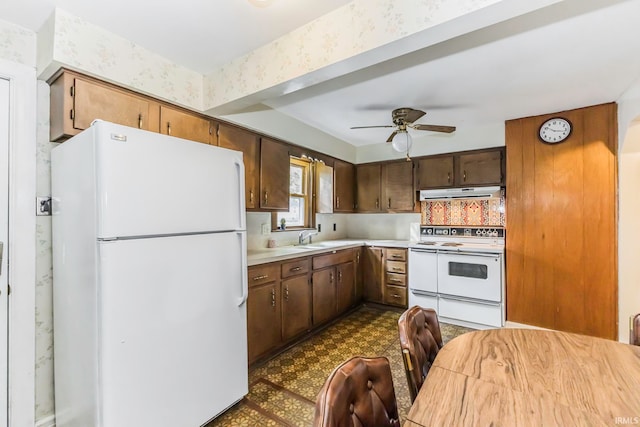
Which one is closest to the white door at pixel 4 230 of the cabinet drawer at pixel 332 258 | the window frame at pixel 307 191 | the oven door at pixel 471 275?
the cabinet drawer at pixel 332 258

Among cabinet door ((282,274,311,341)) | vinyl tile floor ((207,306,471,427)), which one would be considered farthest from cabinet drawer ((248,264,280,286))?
vinyl tile floor ((207,306,471,427))

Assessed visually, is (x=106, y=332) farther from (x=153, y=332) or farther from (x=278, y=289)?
(x=278, y=289)

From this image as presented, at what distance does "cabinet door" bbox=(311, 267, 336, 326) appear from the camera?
3.20 metres

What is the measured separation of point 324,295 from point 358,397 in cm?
248

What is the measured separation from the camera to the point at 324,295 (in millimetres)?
3344

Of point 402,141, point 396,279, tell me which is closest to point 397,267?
point 396,279

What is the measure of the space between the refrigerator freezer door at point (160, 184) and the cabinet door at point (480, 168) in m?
2.96

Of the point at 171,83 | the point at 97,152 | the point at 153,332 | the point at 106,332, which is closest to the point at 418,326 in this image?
the point at 153,332

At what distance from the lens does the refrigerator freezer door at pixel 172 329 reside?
137 centimetres

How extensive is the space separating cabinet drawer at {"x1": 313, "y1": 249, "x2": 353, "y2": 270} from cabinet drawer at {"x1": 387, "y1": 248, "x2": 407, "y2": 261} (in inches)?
21.0

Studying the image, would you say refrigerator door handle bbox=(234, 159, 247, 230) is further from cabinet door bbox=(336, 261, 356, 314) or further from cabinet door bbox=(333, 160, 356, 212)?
cabinet door bbox=(333, 160, 356, 212)

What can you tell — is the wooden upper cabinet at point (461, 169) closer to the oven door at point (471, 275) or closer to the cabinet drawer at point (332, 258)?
the oven door at point (471, 275)

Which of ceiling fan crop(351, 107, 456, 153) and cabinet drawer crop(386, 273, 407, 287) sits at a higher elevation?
ceiling fan crop(351, 107, 456, 153)

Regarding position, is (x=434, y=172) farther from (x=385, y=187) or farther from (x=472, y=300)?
(x=472, y=300)
